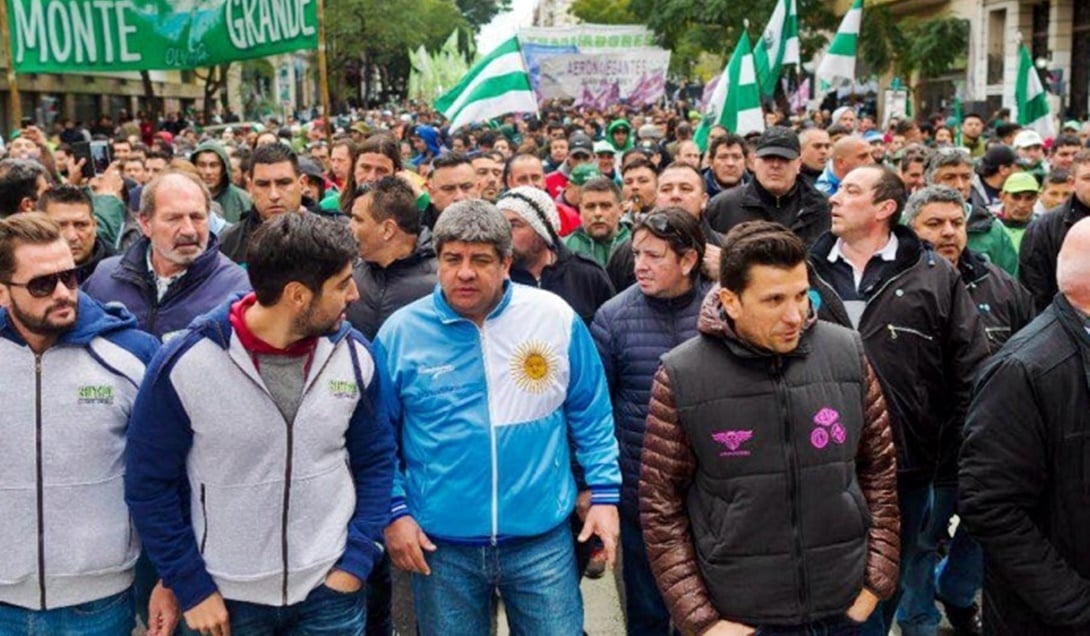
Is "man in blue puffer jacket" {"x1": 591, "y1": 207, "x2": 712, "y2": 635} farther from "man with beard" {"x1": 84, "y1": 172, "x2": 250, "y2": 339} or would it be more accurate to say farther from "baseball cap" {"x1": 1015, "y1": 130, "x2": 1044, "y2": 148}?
"baseball cap" {"x1": 1015, "y1": 130, "x2": 1044, "y2": 148}

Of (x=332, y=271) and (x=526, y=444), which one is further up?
(x=332, y=271)

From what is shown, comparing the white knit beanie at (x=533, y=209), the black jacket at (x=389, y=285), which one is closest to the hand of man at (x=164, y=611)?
the black jacket at (x=389, y=285)

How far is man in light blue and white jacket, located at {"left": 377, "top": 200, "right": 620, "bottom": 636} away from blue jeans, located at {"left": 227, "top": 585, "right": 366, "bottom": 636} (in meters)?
0.27

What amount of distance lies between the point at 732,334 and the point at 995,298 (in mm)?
2107

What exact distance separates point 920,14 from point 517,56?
3037 cm

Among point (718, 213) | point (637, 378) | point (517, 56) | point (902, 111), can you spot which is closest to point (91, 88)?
point (902, 111)

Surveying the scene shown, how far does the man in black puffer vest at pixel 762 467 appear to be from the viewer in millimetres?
2959

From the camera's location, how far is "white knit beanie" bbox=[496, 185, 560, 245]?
15.3 feet

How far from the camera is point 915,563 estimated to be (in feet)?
14.4

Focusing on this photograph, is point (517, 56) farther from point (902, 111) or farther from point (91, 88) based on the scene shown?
point (91, 88)

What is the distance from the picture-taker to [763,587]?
296cm

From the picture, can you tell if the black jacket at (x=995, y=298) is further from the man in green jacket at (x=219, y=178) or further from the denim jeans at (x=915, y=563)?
the man in green jacket at (x=219, y=178)

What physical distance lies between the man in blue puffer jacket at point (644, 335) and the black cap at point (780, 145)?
2577 mm

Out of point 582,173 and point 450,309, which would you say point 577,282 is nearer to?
point 450,309
